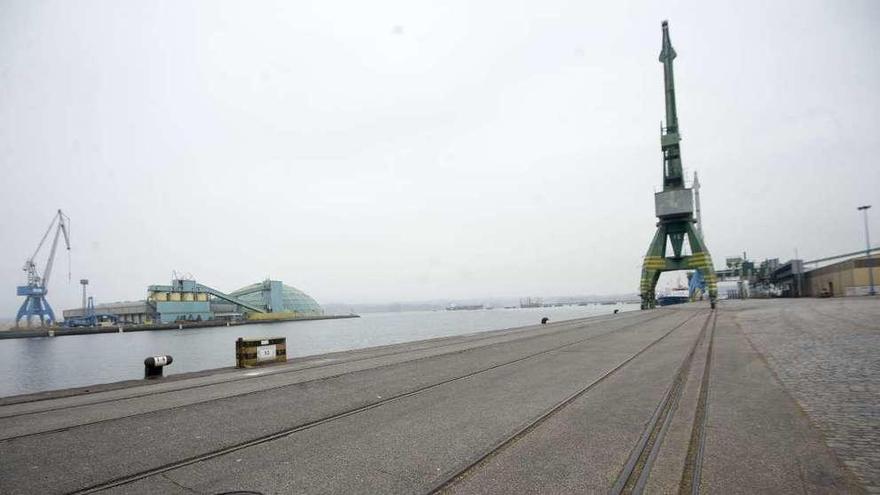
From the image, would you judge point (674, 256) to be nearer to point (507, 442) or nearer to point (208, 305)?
point (507, 442)

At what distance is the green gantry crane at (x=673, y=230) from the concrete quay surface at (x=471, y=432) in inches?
2333

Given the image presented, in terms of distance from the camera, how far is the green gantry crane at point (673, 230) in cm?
6744

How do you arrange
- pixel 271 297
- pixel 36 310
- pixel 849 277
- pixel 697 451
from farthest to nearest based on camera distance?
1. pixel 271 297
2. pixel 36 310
3. pixel 849 277
4. pixel 697 451

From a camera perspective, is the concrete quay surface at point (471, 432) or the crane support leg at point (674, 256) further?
the crane support leg at point (674, 256)

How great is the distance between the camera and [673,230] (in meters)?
70.1

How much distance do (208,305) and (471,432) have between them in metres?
163

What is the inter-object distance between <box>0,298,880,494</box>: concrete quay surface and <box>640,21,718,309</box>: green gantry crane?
59250 mm

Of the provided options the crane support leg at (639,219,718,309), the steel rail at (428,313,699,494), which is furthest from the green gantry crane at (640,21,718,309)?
the steel rail at (428,313,699,494)

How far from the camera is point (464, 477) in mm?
5652

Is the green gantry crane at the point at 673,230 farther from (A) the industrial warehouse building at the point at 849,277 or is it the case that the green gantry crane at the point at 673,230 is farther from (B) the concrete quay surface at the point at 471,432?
(B) the concrete quay surface at the point at 471,432

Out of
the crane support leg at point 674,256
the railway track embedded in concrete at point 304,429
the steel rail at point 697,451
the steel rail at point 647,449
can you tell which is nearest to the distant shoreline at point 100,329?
the crane support leg at point 674,256

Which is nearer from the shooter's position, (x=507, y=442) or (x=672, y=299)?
(x=507, y=442)

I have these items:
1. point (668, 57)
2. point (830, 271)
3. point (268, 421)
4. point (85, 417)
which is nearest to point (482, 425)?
point (268, 421)

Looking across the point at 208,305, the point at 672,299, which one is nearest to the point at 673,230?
the point at 672,299
